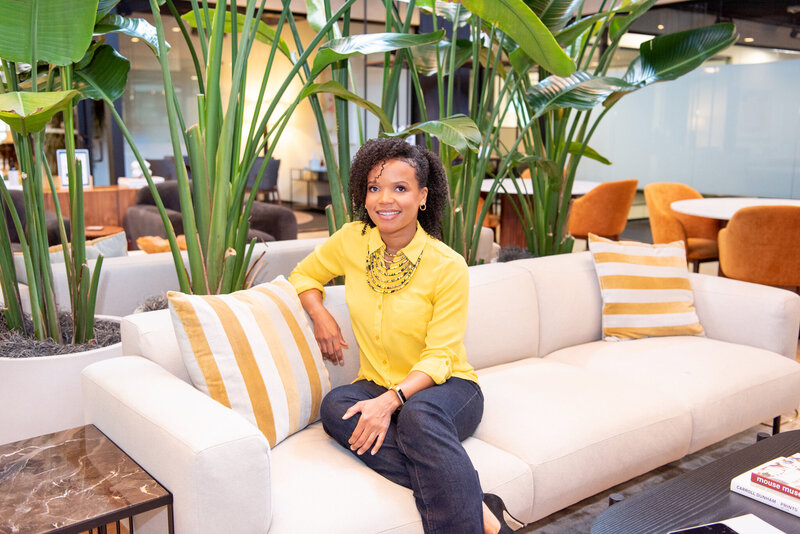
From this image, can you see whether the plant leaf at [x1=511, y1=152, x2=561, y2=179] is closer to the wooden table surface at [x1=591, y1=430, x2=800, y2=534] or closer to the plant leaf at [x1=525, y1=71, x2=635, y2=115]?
the plant leaf at [x1=525, y1=71, x2=635, y2=115]

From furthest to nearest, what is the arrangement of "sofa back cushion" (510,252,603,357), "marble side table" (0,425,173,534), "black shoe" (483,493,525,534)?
"sofa back cushion" (510,252,603,357) → "black shoe" (483,493,525,534) → "marble side table" (0,425,173,534)

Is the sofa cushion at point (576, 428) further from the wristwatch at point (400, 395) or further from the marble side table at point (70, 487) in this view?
the marble side table at point (70, 487)

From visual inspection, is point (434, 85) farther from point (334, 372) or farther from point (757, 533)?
point (757, 533)

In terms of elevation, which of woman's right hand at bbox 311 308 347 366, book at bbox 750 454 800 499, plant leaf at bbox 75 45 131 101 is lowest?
book at bbox 750 454 800 499

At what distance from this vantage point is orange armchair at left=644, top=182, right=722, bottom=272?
16.3 feet

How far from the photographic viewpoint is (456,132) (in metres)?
2.43

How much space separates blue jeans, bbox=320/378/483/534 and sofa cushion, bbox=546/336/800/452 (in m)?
0.81

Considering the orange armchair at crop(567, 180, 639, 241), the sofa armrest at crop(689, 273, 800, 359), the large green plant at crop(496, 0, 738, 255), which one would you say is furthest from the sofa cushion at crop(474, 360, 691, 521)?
the orange armchair at crop(567, 180, 639, 241)

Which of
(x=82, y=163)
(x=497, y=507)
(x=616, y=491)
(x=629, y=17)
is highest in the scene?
(x=629, y=17)

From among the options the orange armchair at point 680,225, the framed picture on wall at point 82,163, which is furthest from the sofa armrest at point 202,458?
the orange armchair at point 680,225

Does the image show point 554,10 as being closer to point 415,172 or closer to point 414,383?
point 415,172

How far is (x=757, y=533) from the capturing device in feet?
4.85

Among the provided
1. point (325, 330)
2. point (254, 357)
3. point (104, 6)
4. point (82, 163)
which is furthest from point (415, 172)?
point (82, 163)

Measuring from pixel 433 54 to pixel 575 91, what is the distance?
0.82m
